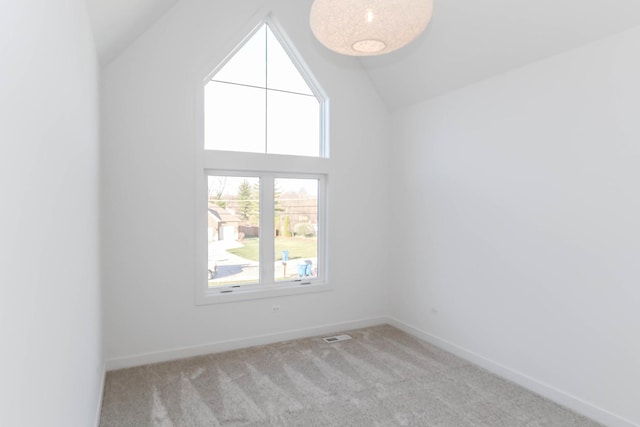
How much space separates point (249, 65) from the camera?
12.7 feet

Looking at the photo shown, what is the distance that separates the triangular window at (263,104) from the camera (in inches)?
146

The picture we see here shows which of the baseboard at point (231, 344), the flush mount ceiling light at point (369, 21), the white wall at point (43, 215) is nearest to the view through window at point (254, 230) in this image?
the baseboard at point (231, 344)

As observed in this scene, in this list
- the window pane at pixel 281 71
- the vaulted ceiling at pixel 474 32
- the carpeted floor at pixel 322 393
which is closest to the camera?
the vaulted ceiling at pixel 474 32

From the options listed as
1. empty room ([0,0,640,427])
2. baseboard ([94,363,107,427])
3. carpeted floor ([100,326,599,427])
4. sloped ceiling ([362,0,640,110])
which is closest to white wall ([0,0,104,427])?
empty room ([0,0,640,427])

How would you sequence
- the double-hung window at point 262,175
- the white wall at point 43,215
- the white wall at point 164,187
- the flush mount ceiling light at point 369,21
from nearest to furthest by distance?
the white wall at point 43,215 → the flush mount ceiling light at point 369,21 → the white wall at point 164,187 → the double-hung window at point 262,175

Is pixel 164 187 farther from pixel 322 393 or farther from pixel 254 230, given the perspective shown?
pixel 322 393

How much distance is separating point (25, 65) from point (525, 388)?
3608mm

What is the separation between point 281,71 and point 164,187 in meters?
1.80

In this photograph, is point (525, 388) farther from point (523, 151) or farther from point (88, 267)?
point (88, 267)

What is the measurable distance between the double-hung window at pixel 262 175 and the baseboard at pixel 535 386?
141 cm

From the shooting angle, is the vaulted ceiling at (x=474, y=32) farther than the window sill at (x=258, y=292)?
No

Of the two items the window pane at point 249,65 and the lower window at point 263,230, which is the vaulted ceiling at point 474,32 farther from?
the lower window at point 263,230

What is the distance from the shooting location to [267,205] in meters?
3.93

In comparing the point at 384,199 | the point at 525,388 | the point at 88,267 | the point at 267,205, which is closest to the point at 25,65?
the point at 88,267
